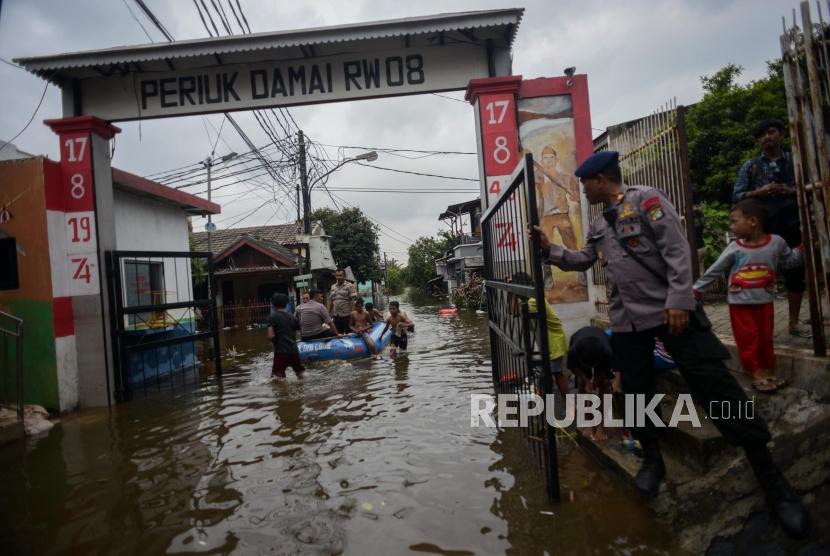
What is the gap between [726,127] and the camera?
14.6 metres

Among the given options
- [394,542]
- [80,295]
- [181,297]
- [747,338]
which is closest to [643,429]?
[747,338]

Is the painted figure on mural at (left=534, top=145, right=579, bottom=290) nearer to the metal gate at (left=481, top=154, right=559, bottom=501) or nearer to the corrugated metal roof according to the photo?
the metal gate at (left=481, top=154, right=559, bottom=501)

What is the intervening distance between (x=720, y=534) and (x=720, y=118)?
15.7 m

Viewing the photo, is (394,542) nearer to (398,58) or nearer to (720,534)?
(720,534)

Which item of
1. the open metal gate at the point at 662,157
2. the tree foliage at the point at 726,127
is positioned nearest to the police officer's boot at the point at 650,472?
the open metal gate at the point at 662,157

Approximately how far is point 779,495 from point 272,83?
7.39 meters

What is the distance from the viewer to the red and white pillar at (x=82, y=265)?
7.11m

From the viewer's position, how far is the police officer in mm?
2547

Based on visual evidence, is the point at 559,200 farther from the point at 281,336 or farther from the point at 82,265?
the point at 82,265

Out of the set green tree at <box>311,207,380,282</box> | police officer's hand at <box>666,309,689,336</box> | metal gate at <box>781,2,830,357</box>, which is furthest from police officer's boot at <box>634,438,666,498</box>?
green tree at <box>311,207,380,282</box>

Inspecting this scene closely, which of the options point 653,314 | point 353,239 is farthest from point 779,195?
point 353,239

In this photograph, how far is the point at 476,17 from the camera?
662cm

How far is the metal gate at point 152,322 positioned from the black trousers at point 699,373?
6.85 m

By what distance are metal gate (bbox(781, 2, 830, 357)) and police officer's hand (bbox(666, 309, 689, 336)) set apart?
1196mm
